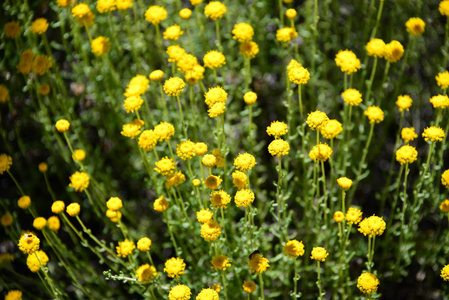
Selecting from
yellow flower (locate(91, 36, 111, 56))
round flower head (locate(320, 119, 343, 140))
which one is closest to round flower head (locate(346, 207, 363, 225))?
round flower head (locate(320, 119, 343, 140))

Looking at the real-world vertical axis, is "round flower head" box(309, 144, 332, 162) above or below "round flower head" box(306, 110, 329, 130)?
below

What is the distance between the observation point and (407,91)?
3383 millimetres

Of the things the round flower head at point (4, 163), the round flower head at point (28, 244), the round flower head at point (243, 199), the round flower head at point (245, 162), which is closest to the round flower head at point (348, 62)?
the round flower head at point (245, 162)

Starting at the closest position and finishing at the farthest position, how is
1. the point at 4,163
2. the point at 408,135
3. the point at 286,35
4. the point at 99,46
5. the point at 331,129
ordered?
the point at 331,129
the point at 408,135
the point at 4,163
the point at 286,35
the point at 99,46

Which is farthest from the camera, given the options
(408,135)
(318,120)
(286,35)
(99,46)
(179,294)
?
(99,46)

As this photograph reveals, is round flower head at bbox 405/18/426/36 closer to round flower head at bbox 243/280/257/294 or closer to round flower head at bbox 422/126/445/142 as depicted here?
round flower head at bbox 422/126/445/142

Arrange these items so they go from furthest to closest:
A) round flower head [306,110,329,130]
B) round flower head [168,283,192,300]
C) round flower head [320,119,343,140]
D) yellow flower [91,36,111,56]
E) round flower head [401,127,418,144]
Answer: yellow flower [91,36,111,56] → round flower head [401,127,418,144] → round flower head [320,119,343,140] → round flower head [306,110,329,130] → round flower head [168,283,192,300]

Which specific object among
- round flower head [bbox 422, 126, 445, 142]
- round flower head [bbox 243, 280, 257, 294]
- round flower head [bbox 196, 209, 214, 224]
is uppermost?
round flower head [bbox 422, 126, 445, 142]

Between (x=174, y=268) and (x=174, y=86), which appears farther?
(x=174, y=86)

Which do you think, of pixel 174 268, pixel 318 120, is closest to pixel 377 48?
pixel 318 120

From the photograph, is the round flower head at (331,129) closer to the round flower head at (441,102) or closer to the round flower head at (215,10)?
the round flower head at (441,102)

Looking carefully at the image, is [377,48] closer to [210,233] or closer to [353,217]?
[353,217]

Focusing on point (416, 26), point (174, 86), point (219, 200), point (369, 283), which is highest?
point (174, 86)

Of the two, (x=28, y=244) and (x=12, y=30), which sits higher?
(x=12, y=30)
